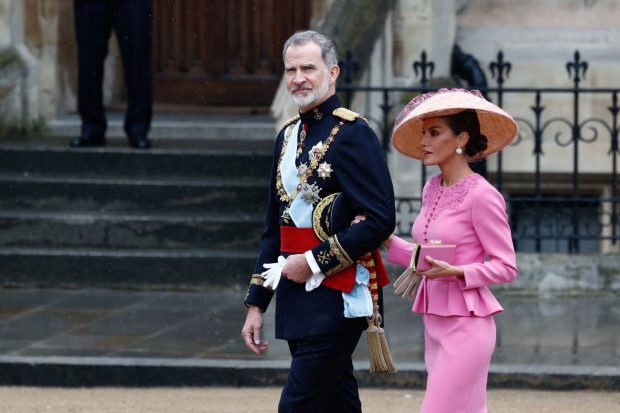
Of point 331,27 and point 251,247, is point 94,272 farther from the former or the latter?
point 331,27

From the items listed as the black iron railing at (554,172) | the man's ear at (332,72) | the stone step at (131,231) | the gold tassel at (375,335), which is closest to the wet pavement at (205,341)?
the stone step at (131,231)

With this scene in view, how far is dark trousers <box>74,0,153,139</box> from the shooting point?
12070 mm

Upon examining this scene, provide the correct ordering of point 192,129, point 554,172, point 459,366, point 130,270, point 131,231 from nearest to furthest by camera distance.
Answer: point 459,366, point 130,270, point 131,231, point 554,172, point 192,129

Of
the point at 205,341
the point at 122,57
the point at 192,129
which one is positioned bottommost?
the point at 205,341

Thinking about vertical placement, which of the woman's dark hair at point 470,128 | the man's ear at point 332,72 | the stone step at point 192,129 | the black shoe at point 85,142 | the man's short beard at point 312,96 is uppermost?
the man's ear at point 332,72

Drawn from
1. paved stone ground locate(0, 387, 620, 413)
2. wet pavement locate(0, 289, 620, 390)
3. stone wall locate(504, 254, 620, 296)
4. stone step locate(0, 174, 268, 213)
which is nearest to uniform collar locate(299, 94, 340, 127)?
paved stone ground locate(0, 387, 620, 413)

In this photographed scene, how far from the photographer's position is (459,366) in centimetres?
567

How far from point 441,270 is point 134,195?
21.3ft

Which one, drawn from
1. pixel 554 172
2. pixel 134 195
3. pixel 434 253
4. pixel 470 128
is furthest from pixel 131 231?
pixel 434 253

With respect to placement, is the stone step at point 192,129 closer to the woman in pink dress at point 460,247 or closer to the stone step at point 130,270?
the stone step at point 130,270

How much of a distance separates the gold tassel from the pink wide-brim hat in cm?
48

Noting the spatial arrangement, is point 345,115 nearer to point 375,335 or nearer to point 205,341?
point 375,335

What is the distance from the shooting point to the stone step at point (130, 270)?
1118cm

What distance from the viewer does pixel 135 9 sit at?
39.6 feet
